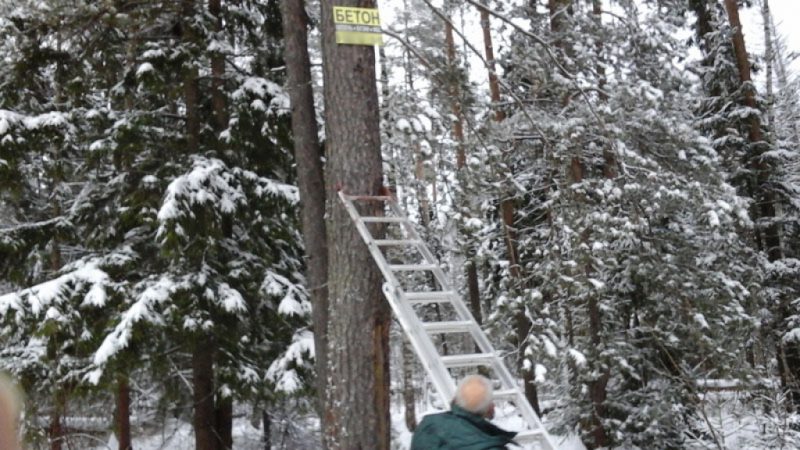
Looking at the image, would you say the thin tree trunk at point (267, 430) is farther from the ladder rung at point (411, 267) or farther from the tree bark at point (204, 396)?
the ladder rung at point (411, 267)

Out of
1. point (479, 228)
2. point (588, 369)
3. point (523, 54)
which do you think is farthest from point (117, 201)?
point (588, 369)

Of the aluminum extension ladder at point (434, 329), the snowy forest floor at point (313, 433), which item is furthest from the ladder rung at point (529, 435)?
the snowy forest floor at point (313, 433)

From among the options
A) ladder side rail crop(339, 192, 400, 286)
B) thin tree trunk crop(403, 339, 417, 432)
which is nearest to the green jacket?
ladder side rail crop(339, 192, 400, 286)

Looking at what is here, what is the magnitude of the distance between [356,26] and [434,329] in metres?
2.53

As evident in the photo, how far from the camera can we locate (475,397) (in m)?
4.00

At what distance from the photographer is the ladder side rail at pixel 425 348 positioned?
4.79 meters

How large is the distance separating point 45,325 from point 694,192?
874cm

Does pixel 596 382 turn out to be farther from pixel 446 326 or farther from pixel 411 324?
pixel 411 324

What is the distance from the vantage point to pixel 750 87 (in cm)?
1593

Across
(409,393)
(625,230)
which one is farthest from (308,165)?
(409,393)

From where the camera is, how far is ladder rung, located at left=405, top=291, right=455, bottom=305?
5482mm

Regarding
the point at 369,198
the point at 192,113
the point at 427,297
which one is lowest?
the point at 427,297

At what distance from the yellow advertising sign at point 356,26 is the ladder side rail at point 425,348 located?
6.60 ft

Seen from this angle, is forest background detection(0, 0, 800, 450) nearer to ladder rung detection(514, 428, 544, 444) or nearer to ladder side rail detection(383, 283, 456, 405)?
ladder side rail detection(383, 283, 456, 405)
